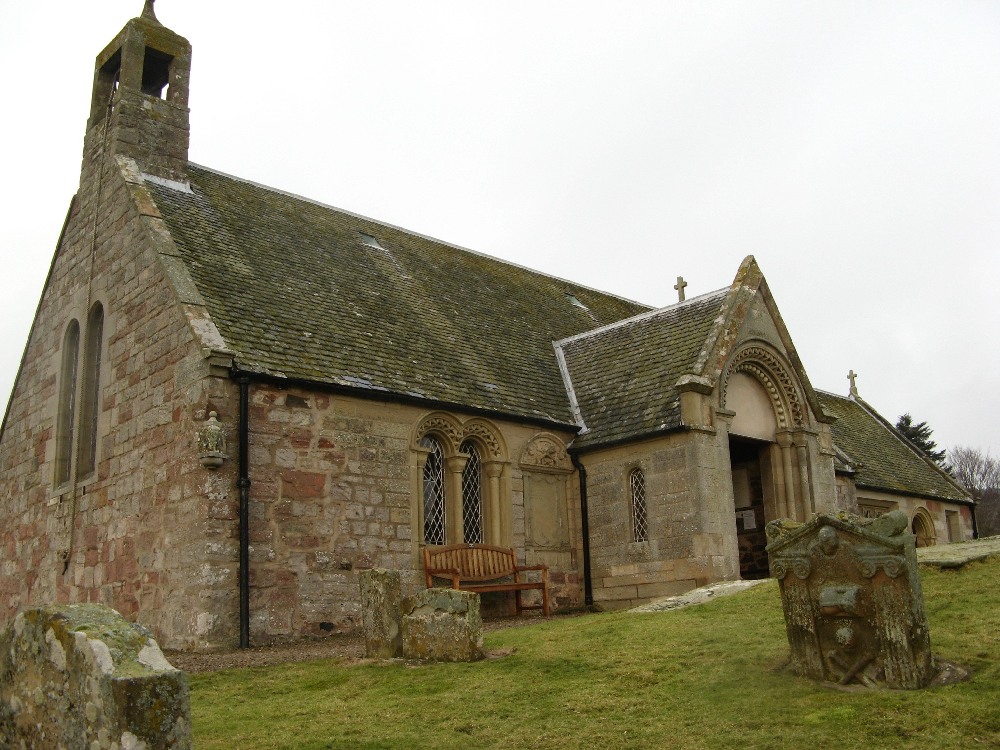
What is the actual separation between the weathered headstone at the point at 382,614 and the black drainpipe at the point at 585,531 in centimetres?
721

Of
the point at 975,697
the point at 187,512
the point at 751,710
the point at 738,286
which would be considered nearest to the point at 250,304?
the point at 187,512

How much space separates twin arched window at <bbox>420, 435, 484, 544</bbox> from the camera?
16594 mm

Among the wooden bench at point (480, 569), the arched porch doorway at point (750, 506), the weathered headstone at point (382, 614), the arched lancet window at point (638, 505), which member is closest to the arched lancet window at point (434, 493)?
the wooden bench at point (480, 569)

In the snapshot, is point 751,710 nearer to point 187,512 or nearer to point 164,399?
point 187,512

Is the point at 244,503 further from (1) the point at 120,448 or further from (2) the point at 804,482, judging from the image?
(2) the point at 804,482

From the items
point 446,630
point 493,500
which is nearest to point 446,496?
point 493,500

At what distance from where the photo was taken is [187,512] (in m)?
13.8

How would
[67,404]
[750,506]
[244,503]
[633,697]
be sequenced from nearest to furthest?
[633,697] < [244,503] < [67,404] < [750,506]

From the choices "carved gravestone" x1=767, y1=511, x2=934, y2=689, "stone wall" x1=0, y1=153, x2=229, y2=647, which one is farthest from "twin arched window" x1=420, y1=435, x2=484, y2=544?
"carved gravestone" x1=767, y1=511, x2=934, y2=689

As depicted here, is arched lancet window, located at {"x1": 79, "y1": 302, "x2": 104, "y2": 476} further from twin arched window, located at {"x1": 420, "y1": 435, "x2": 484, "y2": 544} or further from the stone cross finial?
the stone cross finial

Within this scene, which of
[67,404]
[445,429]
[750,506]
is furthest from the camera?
[750,506]

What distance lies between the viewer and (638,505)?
17.4 m

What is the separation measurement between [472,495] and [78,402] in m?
7.17

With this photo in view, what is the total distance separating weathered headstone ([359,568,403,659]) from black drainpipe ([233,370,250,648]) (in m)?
2.81
